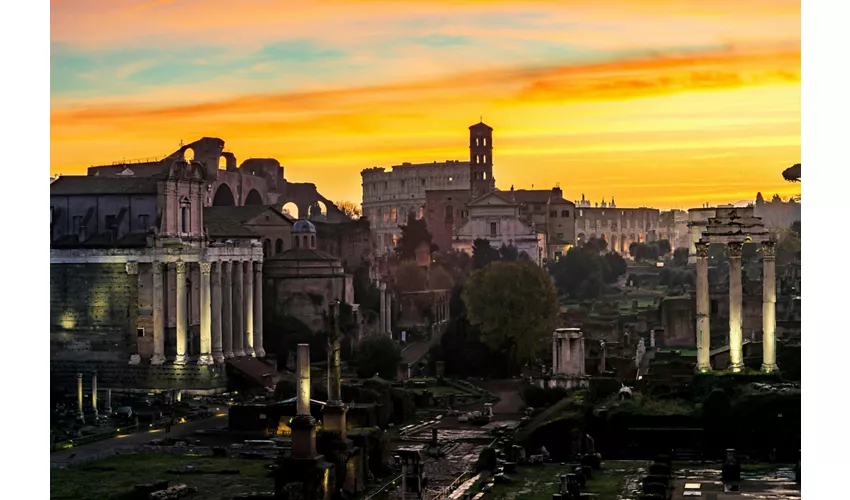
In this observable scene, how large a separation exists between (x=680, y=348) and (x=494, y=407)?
44.9ft

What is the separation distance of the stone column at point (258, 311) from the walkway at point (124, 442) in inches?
375

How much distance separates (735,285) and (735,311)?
0.49 m

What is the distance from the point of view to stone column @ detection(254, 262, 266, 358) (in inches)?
1925

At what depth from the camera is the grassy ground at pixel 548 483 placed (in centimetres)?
2708

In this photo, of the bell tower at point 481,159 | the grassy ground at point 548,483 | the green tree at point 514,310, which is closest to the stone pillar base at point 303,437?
the grassy ground at point 548,483

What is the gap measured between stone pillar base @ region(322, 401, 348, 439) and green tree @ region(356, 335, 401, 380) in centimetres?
1534

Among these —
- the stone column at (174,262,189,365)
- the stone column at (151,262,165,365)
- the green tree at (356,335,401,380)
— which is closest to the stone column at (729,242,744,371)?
the green tree at (356,335,401,380)

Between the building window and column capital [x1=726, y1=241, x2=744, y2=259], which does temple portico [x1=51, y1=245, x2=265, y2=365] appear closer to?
the building window

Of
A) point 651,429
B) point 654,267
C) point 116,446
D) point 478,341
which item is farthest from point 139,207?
point 654,267

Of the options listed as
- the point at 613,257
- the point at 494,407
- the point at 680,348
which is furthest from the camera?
the point at 613,257

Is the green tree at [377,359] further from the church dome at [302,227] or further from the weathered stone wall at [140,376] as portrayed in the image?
the church dome at [302,227]

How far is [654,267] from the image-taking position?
86062 mm

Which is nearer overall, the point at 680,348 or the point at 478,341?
the point at 478,341

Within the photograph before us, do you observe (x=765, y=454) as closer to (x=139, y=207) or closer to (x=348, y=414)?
(x=348, y=414)
